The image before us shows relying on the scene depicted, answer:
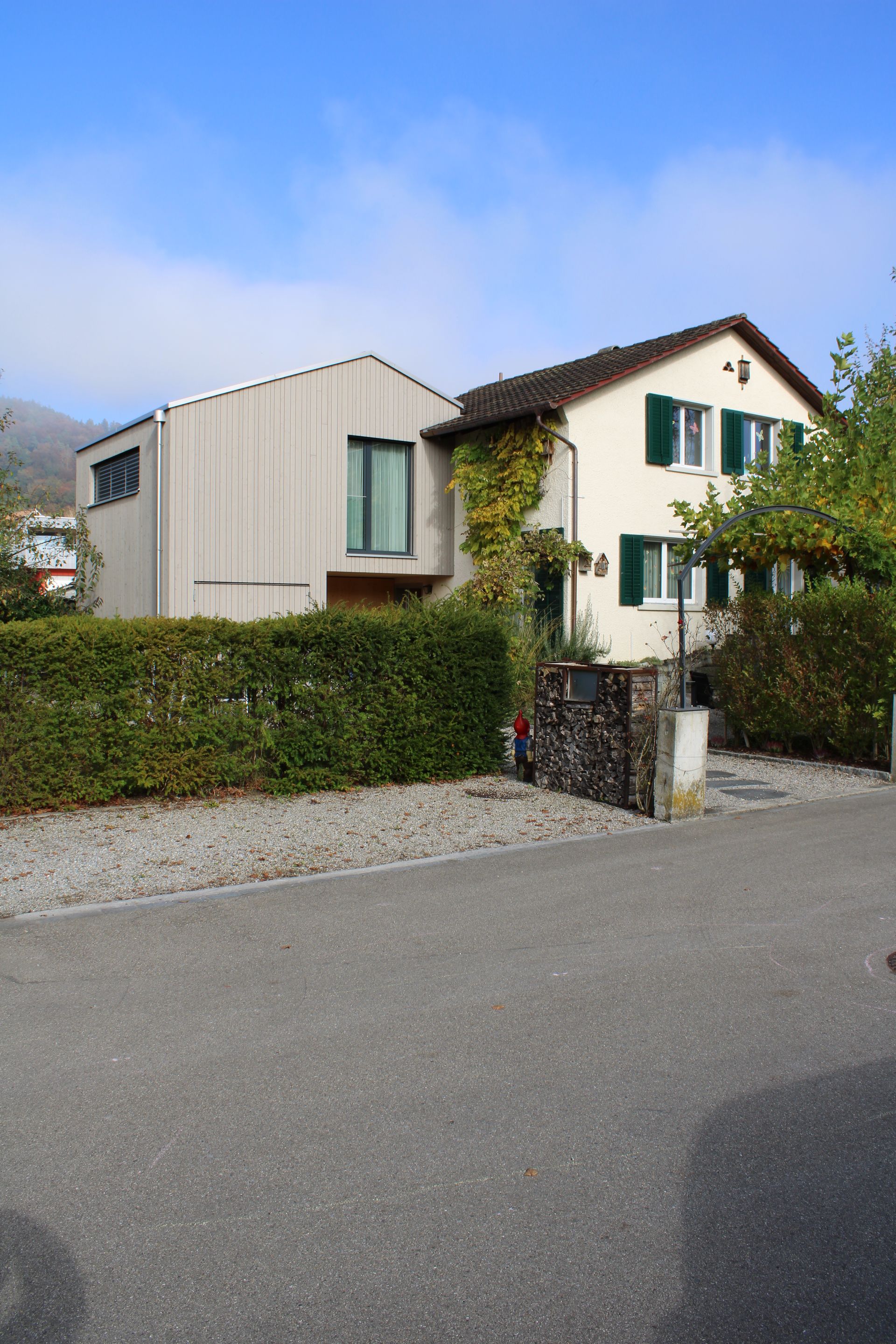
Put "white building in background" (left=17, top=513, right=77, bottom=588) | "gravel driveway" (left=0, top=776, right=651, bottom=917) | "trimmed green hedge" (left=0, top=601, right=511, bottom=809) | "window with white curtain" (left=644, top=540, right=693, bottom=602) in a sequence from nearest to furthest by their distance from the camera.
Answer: "gravel driveway" (left=0, top=776, right=651, bottom=917) → "trimmed green hedge" (left=0, top=601, right=511, bottom=809) → "window with white curtain" (left=644, top=540, right=693, bottom=602) → "white building in background" (left=17, top=513, right=77, bottom=588)

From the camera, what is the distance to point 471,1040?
4492 millimetres

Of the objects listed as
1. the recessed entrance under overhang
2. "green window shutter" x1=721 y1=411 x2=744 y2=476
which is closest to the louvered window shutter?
"green window shutter" x1=721 y1=411 x2=744 y2=476

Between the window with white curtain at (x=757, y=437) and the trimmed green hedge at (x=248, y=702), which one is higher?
the window with white curtain at (x=757, y=437)

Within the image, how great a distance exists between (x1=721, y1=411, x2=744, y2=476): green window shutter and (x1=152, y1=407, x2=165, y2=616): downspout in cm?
1151

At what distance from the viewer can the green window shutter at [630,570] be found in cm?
1900

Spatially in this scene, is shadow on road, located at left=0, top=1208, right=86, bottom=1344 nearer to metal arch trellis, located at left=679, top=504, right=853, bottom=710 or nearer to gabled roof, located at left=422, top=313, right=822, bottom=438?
metal arch trellis, located at left=679, top=504, right=853, bottom=710

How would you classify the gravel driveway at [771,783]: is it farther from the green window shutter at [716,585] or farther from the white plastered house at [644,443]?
the green window shutter at [716,585]

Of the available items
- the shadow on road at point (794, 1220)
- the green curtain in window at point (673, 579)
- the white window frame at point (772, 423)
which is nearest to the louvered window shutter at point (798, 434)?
the white window frame at point (772, 423)

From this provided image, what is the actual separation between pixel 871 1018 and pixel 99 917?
4.72m

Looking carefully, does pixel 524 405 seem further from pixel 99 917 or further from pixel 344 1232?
pixel 344 1232

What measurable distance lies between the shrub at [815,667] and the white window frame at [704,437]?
659 centimetres

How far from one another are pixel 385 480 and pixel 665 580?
6.08 metres

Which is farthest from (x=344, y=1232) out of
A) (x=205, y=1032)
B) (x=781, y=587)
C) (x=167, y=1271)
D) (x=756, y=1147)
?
(x=781, y=587)

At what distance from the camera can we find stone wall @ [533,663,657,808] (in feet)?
33.8
